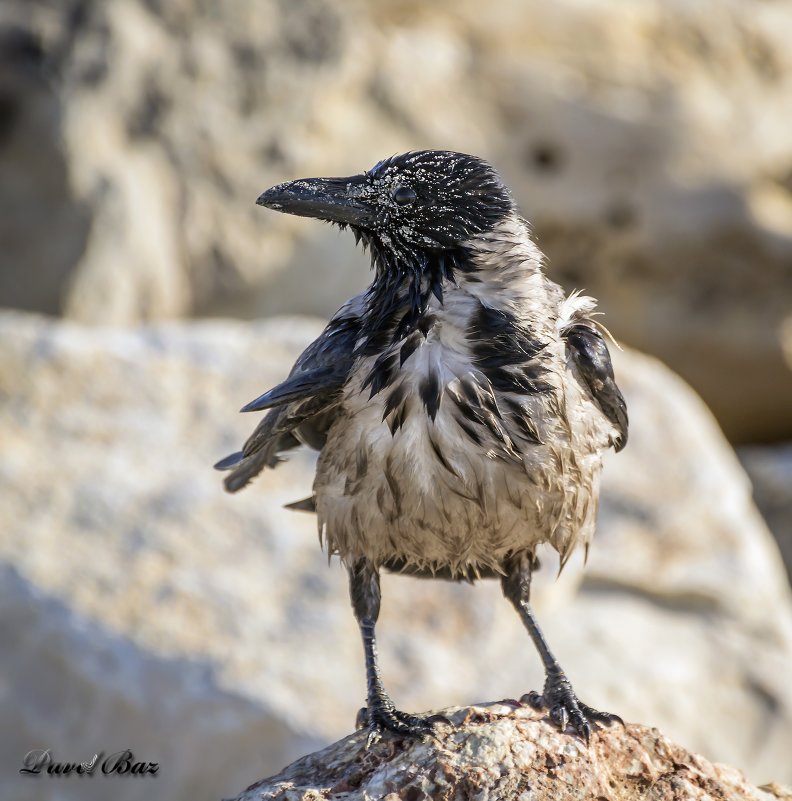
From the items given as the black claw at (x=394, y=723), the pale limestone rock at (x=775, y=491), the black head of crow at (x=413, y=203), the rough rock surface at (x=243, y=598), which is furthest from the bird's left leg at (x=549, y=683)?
the pale limestone rock at (x=775, y=491)

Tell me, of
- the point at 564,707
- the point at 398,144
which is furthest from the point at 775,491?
the point at 564,707

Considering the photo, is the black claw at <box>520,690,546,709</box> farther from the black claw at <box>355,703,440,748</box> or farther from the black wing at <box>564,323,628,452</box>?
Answer: the black wing at <box>564,323,628,452</box>

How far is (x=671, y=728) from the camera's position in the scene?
8094 mm

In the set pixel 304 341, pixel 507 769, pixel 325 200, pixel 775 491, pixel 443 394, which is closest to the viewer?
pixel 507 769

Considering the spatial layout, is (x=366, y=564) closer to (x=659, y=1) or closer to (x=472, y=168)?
(x=472, y=168)

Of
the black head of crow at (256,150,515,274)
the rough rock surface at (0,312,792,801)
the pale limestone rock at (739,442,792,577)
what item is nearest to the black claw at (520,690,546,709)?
the black head of crow at (256,150,515,274)

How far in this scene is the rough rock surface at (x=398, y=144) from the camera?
1114 centimetres

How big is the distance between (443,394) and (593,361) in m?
0.70

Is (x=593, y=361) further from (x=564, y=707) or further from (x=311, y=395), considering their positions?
(x=564, y=707)

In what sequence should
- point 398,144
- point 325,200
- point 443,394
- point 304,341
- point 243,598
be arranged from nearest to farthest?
point 443,394 < point 325,200 < point 243,598 < point 304,341 < point 398,144

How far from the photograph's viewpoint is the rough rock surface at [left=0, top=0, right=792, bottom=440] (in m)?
11.1

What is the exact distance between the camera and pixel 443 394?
4.66 meters

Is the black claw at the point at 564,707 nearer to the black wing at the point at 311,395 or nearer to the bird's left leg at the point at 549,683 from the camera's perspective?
the bird's left leg at the point at 549,683

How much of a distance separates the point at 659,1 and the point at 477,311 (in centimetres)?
995
